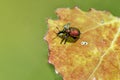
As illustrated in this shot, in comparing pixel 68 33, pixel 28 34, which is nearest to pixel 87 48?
pixel 68 33

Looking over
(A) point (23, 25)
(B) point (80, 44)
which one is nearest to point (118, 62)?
(B) point (80, 44)

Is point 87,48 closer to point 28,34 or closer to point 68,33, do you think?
point 68,33

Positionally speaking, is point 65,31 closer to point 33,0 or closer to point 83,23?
point 83,23
